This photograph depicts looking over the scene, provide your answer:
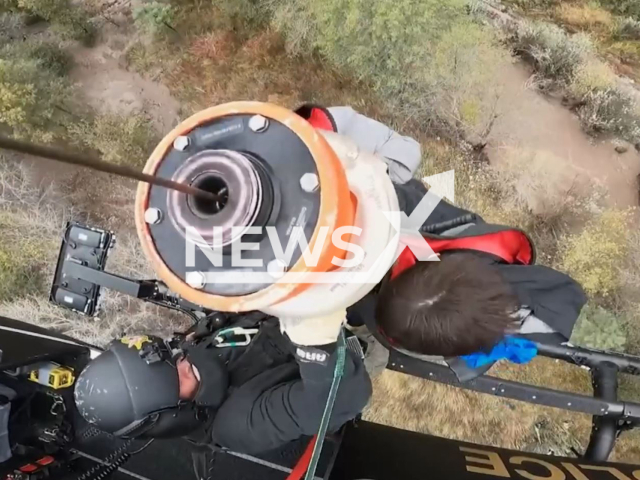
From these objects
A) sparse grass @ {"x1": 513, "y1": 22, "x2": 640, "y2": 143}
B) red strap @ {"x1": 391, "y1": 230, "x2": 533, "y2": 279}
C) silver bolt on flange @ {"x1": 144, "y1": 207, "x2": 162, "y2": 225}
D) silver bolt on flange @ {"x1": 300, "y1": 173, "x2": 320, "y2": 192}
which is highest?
sparse grass @ {"x1": 513, "y1": 22, "x2": 640, "y2": 143}

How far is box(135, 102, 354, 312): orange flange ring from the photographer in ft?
1.48

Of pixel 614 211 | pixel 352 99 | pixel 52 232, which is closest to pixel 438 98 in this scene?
pixel 352 99

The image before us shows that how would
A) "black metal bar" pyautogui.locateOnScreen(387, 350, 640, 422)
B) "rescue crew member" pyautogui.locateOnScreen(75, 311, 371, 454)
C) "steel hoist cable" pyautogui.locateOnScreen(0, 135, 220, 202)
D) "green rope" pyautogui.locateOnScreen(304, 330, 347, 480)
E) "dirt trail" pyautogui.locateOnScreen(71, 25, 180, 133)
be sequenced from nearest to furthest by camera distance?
"steel hoist cable" pyautogui.locateOnScreen(0, 135, 220, 202)
"green rope" pyautogui.locateOnScreen(304, 330, 347, 480)
"rescue crew member" pyautogui.locateOnScreen(75, 311, 371, 454)
"black metal bar" pyautogui.locateOnScreen(387, 350, 640, 422)
"dirt trail" pyautogui.locateOnScreen(71, 25, 180, 133)

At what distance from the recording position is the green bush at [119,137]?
6.06 feet

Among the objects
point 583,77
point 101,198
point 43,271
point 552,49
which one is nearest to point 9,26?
point 101,198

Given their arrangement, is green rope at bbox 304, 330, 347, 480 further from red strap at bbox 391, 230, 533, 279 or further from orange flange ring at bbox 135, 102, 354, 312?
orange flange ring at bbox 135, 102, 354, 312

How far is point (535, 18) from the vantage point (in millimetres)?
1788

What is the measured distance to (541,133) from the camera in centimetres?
178

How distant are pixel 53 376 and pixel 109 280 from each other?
21 centimetres

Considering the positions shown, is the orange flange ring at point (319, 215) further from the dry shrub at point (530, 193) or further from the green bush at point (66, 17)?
the green bush at point (66, 17)

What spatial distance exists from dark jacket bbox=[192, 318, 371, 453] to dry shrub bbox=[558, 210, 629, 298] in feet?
3.26

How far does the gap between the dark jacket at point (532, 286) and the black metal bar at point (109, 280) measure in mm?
490

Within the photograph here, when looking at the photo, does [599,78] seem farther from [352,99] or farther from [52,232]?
[52,232]

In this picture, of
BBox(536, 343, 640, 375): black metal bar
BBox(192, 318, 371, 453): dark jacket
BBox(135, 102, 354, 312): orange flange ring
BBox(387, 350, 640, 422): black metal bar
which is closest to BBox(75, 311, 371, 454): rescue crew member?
BBox(192, 318, 371, 453): dark jacket
